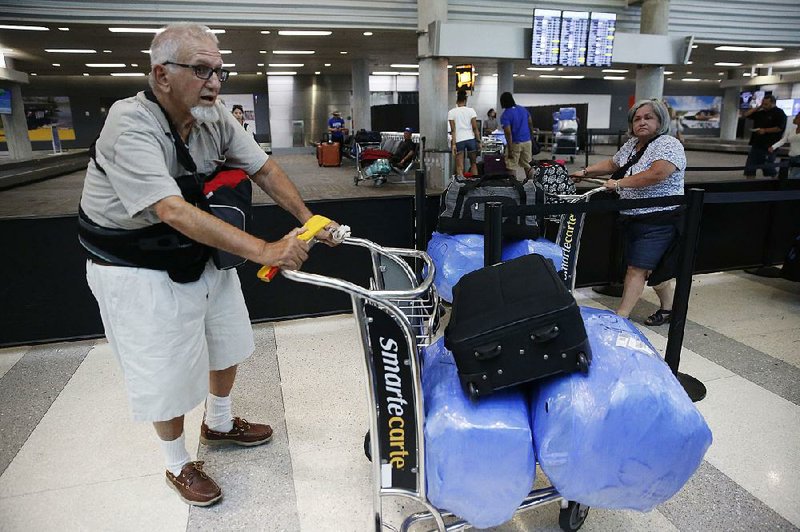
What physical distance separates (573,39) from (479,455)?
1002 cm

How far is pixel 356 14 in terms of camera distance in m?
10.0

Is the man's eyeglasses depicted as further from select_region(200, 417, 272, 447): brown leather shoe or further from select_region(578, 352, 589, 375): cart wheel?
select_region(200, 417, 272, 447): brown leather shoe

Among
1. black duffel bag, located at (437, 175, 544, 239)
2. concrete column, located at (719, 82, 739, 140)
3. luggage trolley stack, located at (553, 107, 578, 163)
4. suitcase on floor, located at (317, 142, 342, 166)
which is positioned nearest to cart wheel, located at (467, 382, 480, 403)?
black duffel bag, located at (437, 175, 544, 239)

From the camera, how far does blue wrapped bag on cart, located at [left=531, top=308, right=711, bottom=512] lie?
143cm

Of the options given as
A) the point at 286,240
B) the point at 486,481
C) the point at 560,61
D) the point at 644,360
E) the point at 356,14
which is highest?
the point at 356,14

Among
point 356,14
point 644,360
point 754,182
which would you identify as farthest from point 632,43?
point 644,360

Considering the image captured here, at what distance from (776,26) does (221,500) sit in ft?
49.1

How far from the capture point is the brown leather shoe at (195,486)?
2045 millimetres

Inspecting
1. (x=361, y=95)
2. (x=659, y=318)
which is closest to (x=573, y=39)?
(x=659, y=318)

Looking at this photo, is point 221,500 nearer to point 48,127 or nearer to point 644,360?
point 644,360

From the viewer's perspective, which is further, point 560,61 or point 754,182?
point 560,61

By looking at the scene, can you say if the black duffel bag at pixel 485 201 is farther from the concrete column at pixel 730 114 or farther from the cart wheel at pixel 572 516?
the concrete column at pixel 730 114

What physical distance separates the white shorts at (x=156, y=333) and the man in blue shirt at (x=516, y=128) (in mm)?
8118

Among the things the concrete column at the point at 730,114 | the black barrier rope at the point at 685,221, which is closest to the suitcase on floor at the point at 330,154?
the black barrier rope at the point at 685,221
